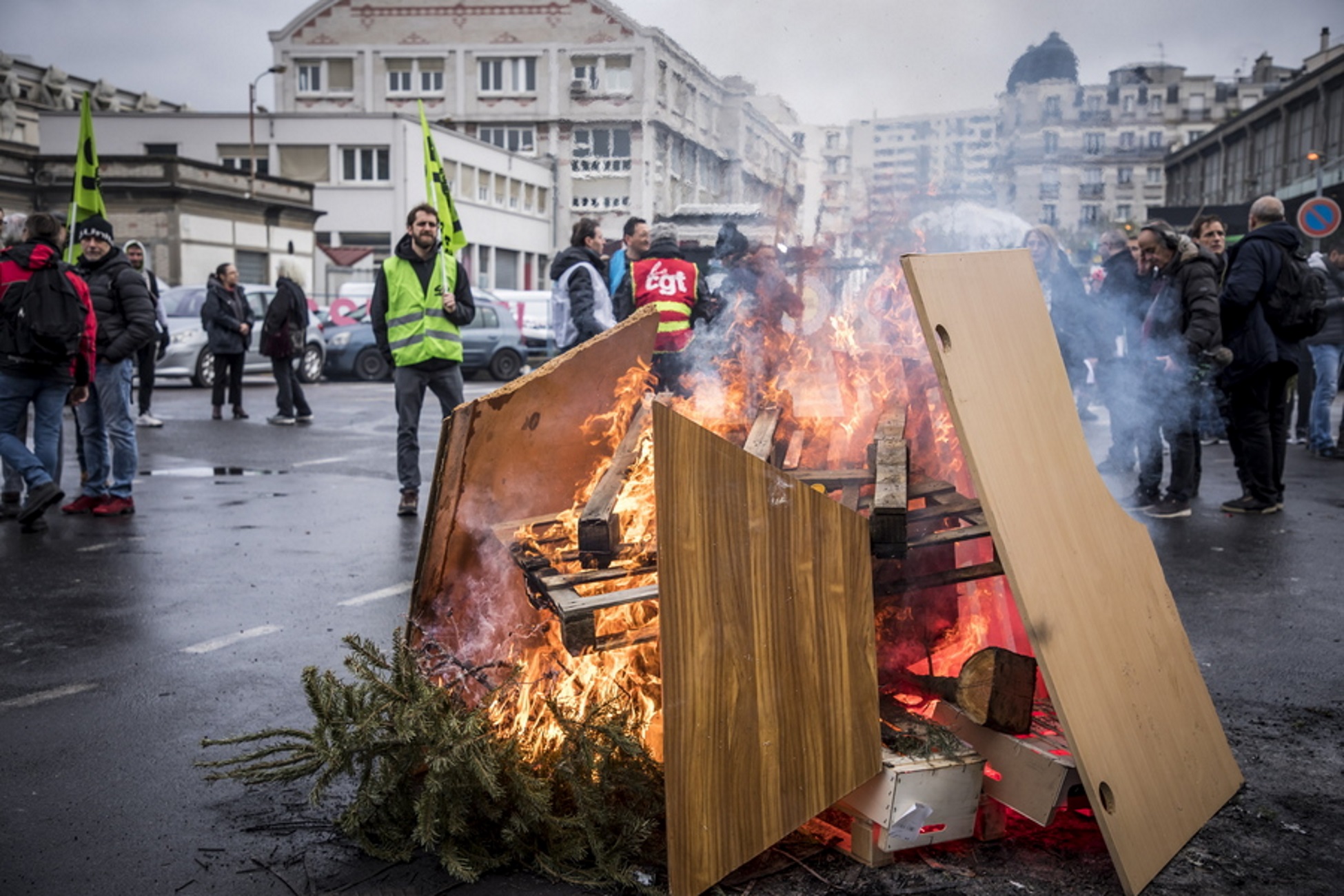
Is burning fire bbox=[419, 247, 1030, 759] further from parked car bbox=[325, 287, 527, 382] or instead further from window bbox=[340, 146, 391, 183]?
window bbox=[340, 146, 391, 183]

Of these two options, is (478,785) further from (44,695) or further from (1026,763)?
(44,695)

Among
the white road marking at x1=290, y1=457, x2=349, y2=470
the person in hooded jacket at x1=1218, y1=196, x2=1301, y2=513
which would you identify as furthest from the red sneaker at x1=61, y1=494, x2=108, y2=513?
the person in hooded jacket at x1=1218, y1=196, x2=1301, y2=513

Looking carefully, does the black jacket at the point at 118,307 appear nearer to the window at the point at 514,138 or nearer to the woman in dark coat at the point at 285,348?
the woman in dark coat at the point at 285,348

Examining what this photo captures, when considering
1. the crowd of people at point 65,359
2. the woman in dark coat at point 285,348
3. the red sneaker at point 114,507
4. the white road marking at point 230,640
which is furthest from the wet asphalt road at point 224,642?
the woman in dark coat at point 285,348

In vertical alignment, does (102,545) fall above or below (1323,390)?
below

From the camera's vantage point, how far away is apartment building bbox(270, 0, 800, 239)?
703 centimetres

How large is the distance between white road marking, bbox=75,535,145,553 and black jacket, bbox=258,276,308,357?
7872 millimetres

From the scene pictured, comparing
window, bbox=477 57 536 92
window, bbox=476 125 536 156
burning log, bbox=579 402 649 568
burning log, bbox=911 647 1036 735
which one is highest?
window, bbox=477 57 536 92

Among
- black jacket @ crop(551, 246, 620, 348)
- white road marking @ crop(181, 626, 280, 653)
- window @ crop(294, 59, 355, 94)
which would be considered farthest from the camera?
window @ crop(294, 59, 355, 94)

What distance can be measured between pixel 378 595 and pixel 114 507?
3285 mm

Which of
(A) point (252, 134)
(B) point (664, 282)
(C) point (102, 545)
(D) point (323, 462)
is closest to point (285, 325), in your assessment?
(D) point (323, 462)

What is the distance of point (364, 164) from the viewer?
4766 centimetres

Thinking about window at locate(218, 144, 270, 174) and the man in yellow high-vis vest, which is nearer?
the man in yellow high-vis vest

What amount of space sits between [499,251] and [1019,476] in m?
50.5
